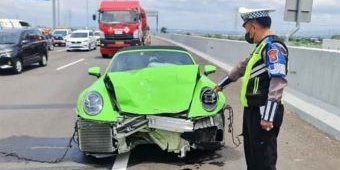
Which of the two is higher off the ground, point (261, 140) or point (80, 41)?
point (261, 140)

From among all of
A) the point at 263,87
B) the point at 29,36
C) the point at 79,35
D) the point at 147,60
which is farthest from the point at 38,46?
the point at 263,87

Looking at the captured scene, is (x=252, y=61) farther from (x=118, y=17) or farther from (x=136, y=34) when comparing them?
(x=118, y=17)

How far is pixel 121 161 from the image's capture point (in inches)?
252

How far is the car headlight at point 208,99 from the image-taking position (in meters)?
6.21

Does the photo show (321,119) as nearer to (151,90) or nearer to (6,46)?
(151,90)

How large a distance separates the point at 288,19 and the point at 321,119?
19.5 ft

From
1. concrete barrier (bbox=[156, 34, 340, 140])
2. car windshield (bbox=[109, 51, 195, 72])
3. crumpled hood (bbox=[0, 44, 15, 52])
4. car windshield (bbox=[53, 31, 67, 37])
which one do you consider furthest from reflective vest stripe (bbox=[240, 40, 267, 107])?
car windshield (bbox=[53, 31, 67, 37])

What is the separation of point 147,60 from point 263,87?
4.07 metres

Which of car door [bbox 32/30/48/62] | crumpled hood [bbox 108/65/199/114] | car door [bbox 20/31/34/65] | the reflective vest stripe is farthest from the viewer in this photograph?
car door [bbox 32/30/48/62]

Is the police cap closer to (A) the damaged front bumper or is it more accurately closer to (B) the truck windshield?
(A) the damaged front bumper

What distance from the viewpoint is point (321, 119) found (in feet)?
27.0

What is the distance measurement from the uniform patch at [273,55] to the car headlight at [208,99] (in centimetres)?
225

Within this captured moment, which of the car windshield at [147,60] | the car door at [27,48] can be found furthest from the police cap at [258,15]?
the car door at [27,48]

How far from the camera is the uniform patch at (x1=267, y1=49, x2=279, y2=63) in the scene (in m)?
3.96
